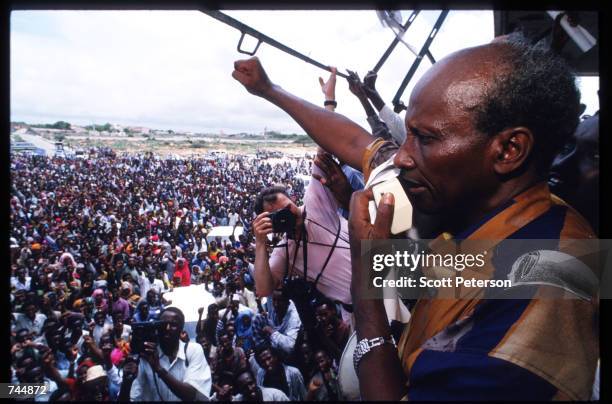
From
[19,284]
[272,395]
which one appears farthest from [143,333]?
[272,395]

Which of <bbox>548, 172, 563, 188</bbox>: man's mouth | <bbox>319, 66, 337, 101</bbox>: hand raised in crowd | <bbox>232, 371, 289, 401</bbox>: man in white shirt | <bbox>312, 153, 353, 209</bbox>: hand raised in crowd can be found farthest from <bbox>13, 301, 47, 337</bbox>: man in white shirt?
<bbox>548, 172, 563, 188</bbox>: man's mouth

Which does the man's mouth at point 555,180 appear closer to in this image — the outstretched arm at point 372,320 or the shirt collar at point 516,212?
the shirt collar at point 516,212

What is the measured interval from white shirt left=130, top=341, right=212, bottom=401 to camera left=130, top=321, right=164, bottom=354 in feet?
0.22

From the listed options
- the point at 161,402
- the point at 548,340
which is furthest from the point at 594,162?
the point at 161,402

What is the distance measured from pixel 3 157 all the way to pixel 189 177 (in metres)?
0.89

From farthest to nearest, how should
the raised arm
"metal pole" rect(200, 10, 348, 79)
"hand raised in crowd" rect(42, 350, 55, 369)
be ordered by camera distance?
"hand raised in crowd" rect(42, 350, 55, 369)
"metal pole" rect(200, 10, 348, 79)
the raised arm

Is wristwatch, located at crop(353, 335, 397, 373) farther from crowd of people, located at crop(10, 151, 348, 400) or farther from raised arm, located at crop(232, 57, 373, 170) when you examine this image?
crowd of people, located at crop(10, 151, 348, 400)

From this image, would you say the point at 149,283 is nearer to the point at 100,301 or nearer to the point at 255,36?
the point at 100,301

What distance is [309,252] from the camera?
1.81 metres

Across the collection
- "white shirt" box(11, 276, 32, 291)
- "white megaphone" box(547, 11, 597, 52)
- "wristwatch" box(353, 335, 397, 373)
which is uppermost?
"white megaphone" box(547, 11, 597, 52)

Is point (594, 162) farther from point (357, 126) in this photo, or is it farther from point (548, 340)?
point (548, 340)

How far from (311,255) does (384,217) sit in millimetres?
1052

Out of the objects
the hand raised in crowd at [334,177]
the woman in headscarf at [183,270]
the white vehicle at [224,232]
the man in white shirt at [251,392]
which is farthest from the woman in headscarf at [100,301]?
the hand raised in crowd at [334,177]

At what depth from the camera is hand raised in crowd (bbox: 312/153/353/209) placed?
5.00 ft
